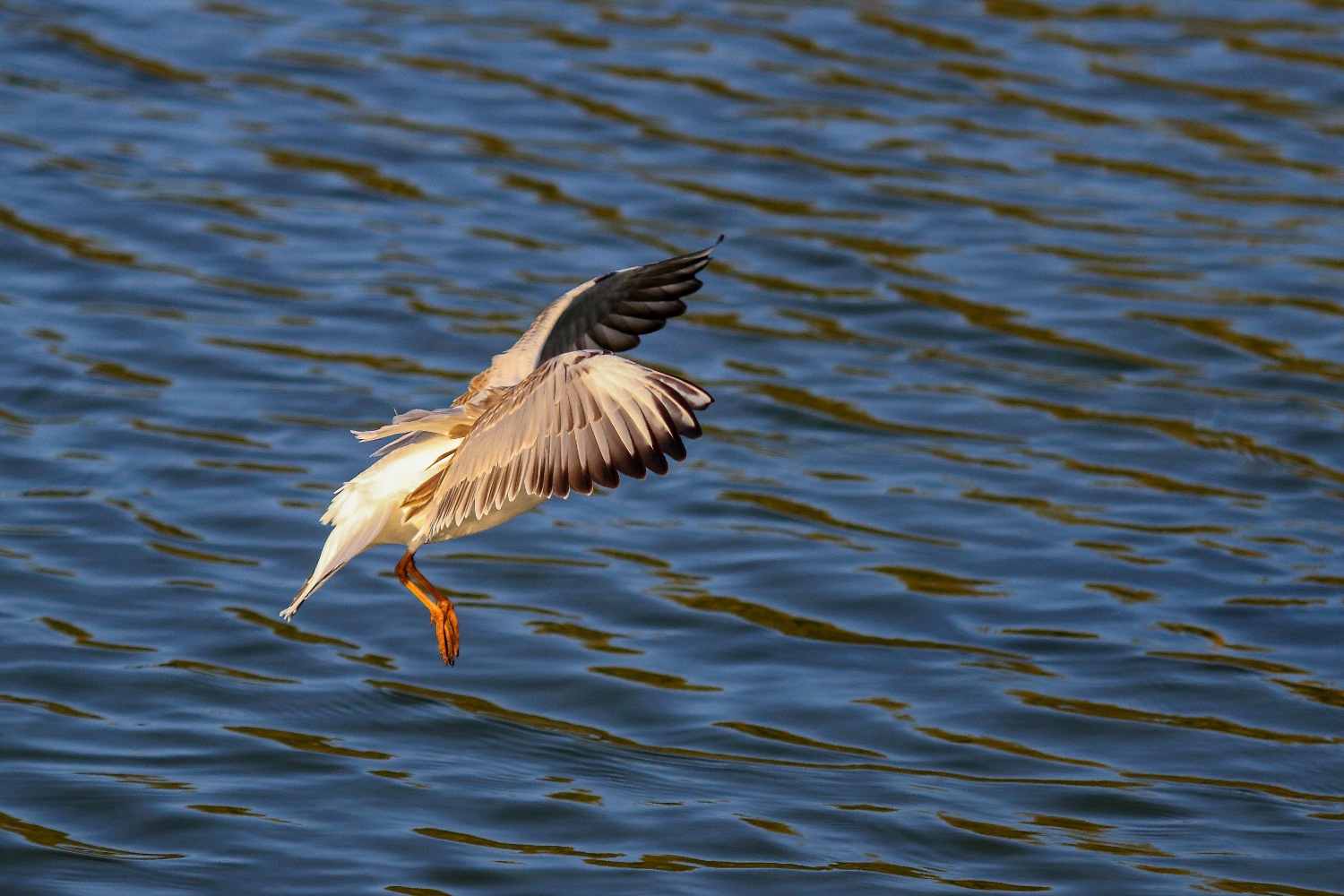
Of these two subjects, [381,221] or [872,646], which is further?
[381,221]

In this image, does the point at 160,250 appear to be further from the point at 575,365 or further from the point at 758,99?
the point at 575,365

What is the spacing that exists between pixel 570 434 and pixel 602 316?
1313mm

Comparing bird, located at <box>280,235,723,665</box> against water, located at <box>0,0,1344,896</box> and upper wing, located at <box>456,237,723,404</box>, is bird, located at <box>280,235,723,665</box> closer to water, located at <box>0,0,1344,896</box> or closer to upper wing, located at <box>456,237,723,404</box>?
upper wing, located at <box>456,237,723,404</box>

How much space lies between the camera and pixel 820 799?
7.64 m

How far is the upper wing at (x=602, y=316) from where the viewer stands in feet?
22.7

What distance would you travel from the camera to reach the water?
24.7ft

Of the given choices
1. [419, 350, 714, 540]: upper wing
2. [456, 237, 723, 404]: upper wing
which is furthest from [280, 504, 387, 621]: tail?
[456, 237, 723, 404]: upper wing

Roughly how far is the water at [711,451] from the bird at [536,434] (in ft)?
4.32

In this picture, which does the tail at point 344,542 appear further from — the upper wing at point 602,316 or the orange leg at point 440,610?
the upper wing at point 602,316

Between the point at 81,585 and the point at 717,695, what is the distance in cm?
275

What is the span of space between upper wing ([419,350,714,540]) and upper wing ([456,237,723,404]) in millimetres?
617

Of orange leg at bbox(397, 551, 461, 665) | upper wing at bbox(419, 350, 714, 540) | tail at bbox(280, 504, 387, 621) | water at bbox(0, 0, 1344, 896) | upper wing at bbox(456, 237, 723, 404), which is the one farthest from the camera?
water at bbox(0, 0, 1344, 896)

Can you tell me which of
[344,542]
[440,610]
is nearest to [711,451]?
[440,610]

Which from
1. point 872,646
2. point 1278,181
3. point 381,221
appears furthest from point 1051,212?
point 872,646
